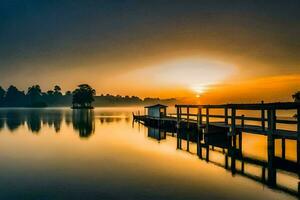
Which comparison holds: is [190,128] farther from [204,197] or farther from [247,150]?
[204,197]

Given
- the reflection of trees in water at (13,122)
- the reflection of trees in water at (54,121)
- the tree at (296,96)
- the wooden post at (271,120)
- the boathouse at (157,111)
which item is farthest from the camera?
the tree at (296,96)

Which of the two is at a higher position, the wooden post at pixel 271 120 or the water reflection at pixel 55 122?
the wooden post at pixel 271 120

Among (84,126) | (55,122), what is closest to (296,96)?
(84,126)

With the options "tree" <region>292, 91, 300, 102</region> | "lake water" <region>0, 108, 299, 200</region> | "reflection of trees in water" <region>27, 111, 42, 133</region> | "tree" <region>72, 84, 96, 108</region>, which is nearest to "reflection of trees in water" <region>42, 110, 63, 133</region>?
"reflection of trees in water" <region>27, 111, 42, 133</region>

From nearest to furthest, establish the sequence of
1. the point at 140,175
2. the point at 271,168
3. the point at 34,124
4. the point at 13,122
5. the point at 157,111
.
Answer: the point at 271,168, the point at 140,175, the point at 157,111, the point at 34,124, the point at 13,122

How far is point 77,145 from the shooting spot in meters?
34.0

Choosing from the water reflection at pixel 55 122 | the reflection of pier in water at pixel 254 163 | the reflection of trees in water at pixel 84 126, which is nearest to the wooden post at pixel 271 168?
the reflection of pier in water at pixel 254 163

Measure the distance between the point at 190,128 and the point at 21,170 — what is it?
21946 millimetres

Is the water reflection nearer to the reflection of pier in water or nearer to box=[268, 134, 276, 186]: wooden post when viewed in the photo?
the reflection of pier in water

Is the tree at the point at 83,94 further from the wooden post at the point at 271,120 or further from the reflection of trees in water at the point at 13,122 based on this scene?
the wooden post at the point at 271,120

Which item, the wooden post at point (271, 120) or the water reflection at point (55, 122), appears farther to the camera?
the water reflection at point (55, 122)

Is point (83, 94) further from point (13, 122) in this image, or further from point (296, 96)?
point (296, 96)

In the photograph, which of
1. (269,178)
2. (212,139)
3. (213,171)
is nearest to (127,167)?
(213,171)

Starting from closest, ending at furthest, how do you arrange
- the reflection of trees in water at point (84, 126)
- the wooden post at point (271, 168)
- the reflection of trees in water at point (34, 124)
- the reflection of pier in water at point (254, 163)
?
1. the wooden post at point (271, 168)
2. the reflection of pier in water at point (254, 163)
3. the reflection of trees in water at point (84, 126)
4. the reflection of trees in water at point (34, 124)
